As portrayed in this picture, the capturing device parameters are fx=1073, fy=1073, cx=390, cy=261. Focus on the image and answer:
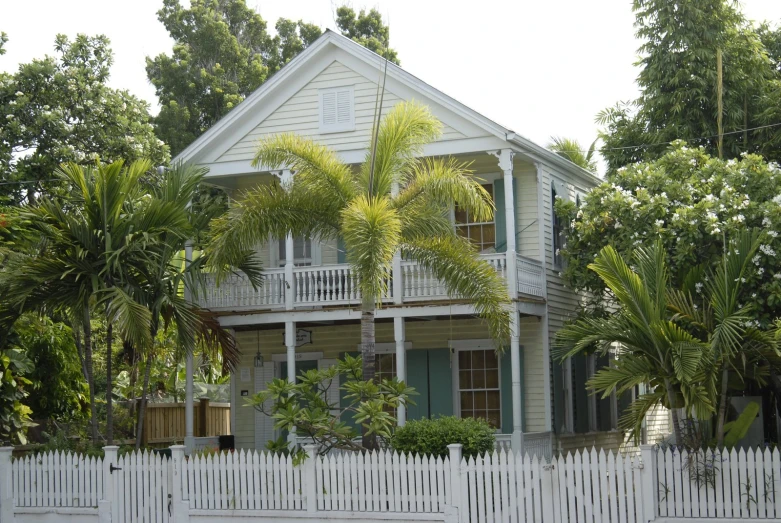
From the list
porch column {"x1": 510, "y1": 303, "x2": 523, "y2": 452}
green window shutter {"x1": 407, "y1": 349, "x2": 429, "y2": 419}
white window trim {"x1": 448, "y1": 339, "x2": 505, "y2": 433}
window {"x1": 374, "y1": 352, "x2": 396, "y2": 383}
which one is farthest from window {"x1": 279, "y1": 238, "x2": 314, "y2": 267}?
porch column {"x1": 510, "y1": 303, "x2": 523, "y2": 452}

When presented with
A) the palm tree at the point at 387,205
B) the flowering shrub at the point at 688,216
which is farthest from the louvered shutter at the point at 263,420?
the flowering shrub at the point at 688,216

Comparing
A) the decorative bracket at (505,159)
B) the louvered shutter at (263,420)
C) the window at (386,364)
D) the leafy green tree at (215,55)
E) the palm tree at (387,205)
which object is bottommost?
the louvered shutter at (263,420)

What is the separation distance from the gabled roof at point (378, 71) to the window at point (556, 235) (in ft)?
2.34

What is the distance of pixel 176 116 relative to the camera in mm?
35688

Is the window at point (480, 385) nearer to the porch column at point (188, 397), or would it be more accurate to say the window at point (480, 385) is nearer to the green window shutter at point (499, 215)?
the green window shutter at point (499, 215)

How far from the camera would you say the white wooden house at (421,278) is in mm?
18656

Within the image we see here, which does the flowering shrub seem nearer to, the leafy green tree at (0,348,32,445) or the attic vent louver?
the attic vent louver

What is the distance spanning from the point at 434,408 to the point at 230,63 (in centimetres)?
2130

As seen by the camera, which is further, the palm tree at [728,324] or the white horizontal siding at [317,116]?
the white horizontal siding at [317,116]

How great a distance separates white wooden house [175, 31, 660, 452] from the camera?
61.2 feet

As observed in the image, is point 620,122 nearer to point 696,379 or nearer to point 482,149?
point 482,149

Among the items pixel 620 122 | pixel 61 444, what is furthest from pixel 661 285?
pixel 620 122

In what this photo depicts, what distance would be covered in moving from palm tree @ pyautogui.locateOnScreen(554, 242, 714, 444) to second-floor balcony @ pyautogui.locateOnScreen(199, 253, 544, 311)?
4.52m

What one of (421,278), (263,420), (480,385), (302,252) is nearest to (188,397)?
(263,420)
